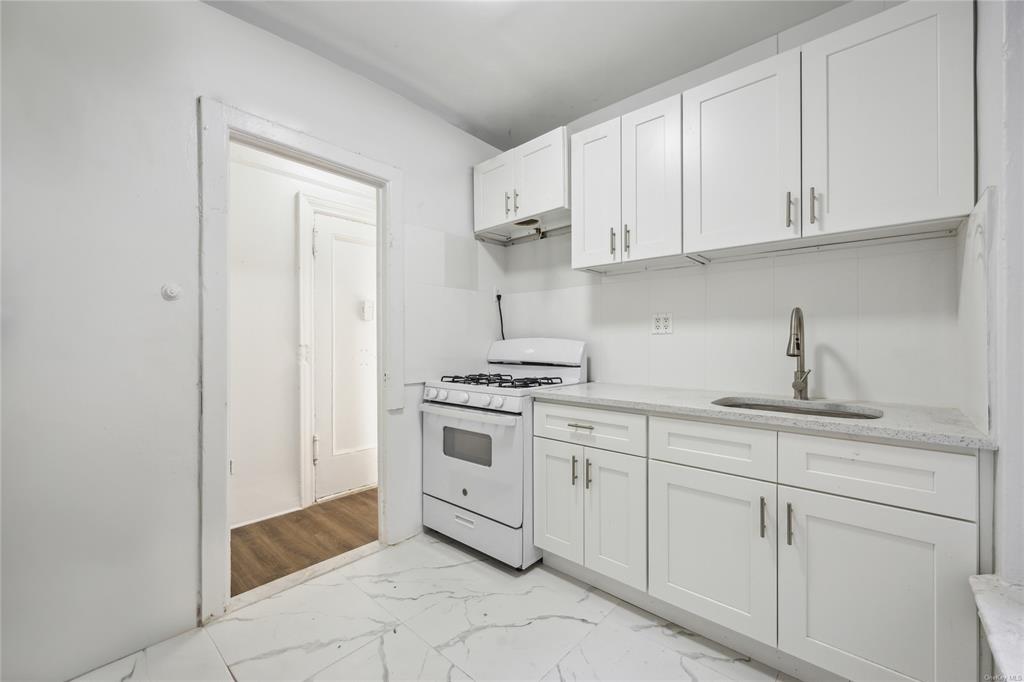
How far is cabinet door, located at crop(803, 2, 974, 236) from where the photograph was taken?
1282 mm

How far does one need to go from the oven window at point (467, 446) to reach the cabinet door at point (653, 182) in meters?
1.16

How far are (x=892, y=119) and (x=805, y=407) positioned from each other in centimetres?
105

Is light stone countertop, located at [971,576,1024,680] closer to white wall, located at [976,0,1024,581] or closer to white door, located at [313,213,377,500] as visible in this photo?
white wall, located at [976,0,1024,581]

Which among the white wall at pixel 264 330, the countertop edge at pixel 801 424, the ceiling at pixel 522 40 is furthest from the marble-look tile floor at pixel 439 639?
the ceiling at pixel 522 40

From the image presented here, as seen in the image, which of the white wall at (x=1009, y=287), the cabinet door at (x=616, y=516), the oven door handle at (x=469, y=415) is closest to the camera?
the white wall at (x=1009, y=287)

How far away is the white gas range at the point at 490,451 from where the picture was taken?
2006 millimetres

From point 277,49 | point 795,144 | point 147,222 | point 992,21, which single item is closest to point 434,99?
point 277,49

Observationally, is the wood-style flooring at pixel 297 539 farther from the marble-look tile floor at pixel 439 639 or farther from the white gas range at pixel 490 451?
the white gas range at pixel 490 451

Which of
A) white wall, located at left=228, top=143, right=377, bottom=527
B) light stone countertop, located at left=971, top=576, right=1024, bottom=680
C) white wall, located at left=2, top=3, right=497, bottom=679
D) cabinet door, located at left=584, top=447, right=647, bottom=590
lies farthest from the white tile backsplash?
white wall, located at left=2, top=3, right=497, bottom=679

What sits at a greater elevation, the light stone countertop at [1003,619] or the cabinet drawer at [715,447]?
the cabinet drawer at [715,447]

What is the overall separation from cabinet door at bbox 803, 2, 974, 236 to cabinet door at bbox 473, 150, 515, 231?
1472 mm

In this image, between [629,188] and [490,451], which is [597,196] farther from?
[490,451]

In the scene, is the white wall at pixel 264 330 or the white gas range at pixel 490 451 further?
the white wall at pixel 264 330

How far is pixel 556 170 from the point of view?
228 centimetres
